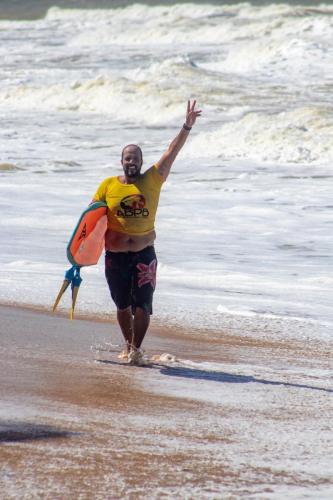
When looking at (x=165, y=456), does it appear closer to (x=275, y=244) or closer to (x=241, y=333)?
(x=241, y=333)

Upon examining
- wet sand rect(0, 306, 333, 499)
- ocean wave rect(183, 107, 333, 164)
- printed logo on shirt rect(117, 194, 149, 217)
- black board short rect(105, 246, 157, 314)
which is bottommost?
wet sand rect(0, 306, 333, 499)

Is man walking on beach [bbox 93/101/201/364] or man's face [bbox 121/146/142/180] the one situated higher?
man's face [bbox 121/146/142/180]

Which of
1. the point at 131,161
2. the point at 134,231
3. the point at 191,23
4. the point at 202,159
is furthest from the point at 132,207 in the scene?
the point at 191,23

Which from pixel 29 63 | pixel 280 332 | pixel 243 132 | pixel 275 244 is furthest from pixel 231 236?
pixel 29 63

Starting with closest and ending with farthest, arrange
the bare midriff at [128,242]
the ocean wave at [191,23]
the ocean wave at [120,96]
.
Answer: the bare midriff at [128,242], the ocean wave at [120,96], the ocean wave at [191,23]

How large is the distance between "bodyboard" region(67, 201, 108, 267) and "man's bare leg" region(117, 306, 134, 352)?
37cm

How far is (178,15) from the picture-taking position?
71062 mm

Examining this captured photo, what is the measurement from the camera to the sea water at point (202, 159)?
9.76 meters

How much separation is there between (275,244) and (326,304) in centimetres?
434

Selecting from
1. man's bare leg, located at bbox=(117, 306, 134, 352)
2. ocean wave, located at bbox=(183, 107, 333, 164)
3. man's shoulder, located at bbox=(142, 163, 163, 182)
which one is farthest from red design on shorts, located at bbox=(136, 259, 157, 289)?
ocean wave, located at bbox=(183, 107, 333, 164)

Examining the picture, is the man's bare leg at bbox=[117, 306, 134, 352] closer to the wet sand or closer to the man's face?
the wet sand

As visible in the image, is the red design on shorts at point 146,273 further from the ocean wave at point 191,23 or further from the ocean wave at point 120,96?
the ocean wave at point 191,23

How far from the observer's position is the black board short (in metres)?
6.55

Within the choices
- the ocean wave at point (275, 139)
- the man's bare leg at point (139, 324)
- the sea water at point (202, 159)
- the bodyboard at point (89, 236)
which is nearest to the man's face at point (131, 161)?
the bodyboard at point (89, 236)
